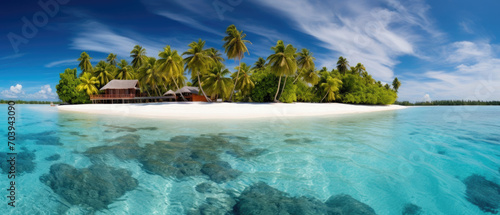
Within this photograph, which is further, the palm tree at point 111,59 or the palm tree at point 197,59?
the palm tree at point 111,59

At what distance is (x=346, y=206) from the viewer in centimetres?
377

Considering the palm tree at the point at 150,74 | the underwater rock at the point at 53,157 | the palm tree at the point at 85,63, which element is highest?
the palm tree at the point at 85,63

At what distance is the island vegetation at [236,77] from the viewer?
33.1 meters

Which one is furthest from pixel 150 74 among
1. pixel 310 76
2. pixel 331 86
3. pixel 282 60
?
pixel 331 86

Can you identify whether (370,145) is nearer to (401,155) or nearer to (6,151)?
(401,155)

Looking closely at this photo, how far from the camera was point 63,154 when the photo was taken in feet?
23.3

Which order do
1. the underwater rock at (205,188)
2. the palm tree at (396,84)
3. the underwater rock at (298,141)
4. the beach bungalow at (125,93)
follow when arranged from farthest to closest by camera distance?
the palm tree at (396,84) → the beach bungalow at (125,93) → the underwater rock at (298,141) → the underwater rock at (205,188)

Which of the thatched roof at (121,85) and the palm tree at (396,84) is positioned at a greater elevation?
the palm tree at (396,84)

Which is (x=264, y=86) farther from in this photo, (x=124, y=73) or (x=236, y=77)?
(x=124, y=73)

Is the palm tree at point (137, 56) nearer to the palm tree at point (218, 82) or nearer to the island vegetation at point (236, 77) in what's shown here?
the island vegetation at point (236, 77)

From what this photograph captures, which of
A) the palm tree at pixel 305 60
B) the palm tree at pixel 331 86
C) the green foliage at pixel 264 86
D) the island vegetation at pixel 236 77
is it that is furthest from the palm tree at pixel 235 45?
the palm tree at pixel 331 86

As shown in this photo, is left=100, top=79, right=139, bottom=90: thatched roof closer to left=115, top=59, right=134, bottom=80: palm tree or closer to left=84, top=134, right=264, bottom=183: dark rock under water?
left=115, top=59, right=134, bottom=80: palm tree

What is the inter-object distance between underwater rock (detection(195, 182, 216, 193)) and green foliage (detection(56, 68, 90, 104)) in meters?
56.6

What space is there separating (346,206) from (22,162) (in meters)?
8.60
